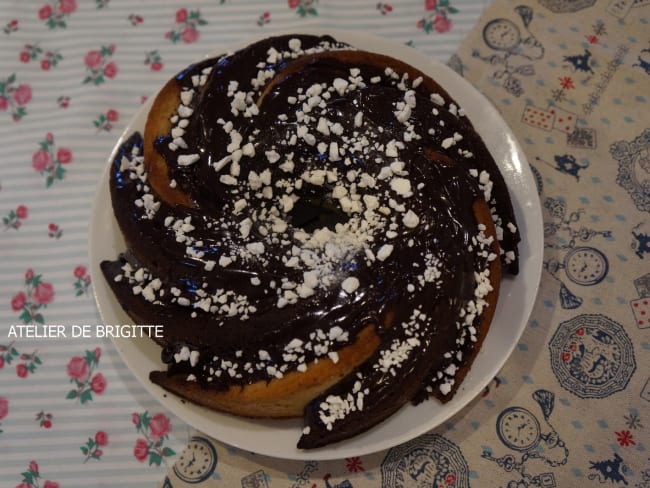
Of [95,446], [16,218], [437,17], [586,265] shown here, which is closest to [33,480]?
[95,446]

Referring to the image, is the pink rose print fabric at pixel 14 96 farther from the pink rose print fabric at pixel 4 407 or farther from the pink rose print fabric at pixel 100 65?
the pink rose print fabric at pixel 4 407

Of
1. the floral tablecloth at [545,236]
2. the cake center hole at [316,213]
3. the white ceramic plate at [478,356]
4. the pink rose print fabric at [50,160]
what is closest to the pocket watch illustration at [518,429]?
the floral tablecloth at [545,236]

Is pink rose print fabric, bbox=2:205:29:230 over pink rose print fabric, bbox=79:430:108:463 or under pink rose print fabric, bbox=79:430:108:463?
over

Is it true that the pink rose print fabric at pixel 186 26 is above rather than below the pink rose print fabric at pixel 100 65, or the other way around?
above

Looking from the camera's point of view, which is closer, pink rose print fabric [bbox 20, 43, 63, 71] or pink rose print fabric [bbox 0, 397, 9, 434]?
pink rose print fabric [bbox 0, 397, 9, 434]

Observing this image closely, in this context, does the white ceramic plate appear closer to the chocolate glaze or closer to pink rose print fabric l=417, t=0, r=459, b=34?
the chocolate glaze

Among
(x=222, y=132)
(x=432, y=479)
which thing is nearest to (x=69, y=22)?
(x=222, y=132)

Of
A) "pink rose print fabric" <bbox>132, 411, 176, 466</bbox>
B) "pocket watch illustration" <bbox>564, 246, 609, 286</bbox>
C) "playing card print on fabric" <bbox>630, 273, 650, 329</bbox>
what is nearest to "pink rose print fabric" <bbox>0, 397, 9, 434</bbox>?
"pink rose print fabric" <bbox>132, 411, 176, 466</bbox>
